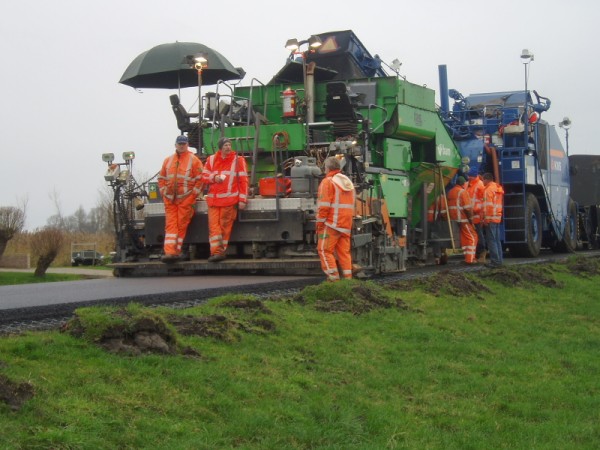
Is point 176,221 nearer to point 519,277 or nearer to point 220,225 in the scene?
point 220,225

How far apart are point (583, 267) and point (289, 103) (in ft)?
21.8

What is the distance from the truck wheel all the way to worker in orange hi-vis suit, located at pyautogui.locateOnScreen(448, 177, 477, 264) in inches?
112

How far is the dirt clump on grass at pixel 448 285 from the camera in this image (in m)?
11.8

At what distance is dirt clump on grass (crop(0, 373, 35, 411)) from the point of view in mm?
4715

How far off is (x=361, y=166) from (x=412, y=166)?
304 cm

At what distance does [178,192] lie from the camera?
12594 mm

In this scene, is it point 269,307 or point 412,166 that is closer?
point 269,307

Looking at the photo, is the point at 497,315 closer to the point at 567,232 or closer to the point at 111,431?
the point at 111,431

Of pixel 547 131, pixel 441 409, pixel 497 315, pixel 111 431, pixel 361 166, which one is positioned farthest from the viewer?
pixel 547 131

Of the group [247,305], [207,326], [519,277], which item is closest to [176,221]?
[247,305]

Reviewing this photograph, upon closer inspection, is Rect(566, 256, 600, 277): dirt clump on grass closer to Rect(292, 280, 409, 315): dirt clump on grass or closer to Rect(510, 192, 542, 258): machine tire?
Rect(510, 192, 542, 258): machine tire

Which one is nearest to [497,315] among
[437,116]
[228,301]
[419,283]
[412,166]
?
[419,283]

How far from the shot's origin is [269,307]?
859 centimetres

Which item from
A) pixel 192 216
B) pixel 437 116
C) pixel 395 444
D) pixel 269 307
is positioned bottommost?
pixel 395 444
